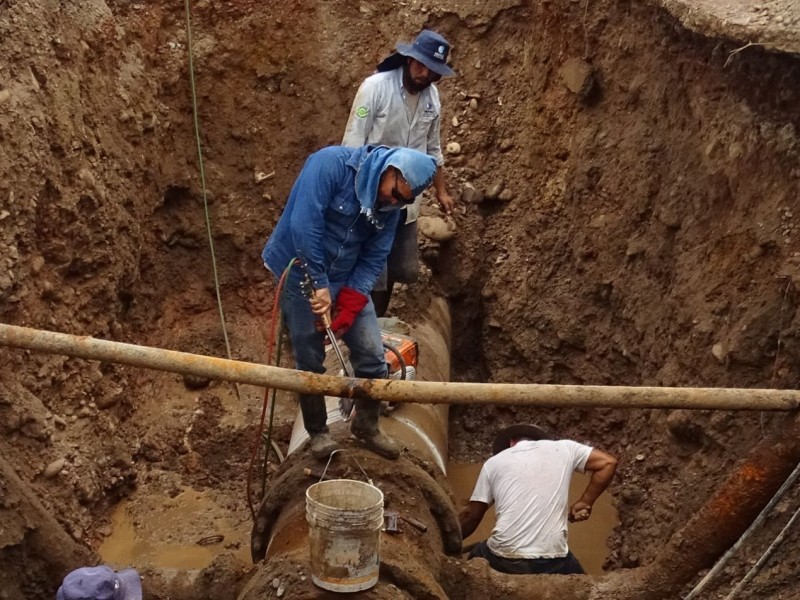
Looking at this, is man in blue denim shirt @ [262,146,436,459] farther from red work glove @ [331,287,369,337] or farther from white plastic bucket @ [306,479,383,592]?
white plastic bucket @ [306,479,383,592]

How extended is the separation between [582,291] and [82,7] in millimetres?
4277

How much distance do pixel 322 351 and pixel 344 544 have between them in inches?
50.9

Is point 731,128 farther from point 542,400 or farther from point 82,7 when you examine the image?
point 82,7

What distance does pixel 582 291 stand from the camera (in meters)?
6.94

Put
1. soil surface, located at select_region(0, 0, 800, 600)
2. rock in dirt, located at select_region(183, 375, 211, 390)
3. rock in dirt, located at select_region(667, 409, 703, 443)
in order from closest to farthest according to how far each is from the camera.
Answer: soil surface, located at select_region(0, 0, 800, 600)
rock in dirt, located at select_region(667, 409, 703, 443)
rock in dirt, located at select_region(183, 375, 211, 390)

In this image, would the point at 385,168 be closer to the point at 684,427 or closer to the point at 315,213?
the point at 315,213

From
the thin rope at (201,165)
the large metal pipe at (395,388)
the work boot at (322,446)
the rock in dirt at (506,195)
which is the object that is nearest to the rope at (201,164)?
the thin rope at (201,165)

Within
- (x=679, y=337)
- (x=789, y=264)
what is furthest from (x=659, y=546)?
(x=789, y=264)

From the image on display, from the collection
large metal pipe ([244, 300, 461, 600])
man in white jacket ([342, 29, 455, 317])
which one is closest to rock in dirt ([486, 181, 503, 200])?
man in white jacket ([342, 29, 455, 317])

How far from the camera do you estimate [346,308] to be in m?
4.49

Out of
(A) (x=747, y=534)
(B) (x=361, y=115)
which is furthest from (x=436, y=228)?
(A) (x=747, y=534)

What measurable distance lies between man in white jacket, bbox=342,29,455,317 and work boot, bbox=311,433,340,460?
1.28 m

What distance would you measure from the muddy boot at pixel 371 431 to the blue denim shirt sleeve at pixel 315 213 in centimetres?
73

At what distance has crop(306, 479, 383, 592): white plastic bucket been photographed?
140 inches
